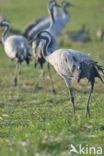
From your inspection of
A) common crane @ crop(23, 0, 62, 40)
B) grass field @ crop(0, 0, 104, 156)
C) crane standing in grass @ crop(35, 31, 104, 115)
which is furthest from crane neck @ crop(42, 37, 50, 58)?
common crane @ crop(23, 0, 62, 40)

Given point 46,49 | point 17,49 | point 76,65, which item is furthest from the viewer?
point 17,49

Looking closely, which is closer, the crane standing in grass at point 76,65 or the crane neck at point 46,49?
the crane standing in grass at point 76,65

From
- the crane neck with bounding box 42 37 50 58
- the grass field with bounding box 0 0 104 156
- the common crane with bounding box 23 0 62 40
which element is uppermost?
the common crane with bounding box 23 0 62 40

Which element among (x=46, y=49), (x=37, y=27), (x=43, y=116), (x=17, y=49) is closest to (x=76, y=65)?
(x=43, y=116)

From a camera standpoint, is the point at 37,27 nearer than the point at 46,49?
No

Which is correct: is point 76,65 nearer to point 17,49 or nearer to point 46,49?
point 46,49

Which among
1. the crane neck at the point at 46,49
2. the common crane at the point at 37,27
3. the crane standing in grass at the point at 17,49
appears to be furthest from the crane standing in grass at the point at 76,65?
the common crane at the point at 37,27

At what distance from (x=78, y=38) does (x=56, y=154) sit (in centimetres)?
1901

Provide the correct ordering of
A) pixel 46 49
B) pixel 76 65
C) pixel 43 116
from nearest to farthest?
pixel 76 65
pixel 43 116
pixel 46 49

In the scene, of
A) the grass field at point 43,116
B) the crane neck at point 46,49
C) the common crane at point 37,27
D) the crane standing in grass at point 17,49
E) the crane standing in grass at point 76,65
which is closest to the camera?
the grass field at point 43,116

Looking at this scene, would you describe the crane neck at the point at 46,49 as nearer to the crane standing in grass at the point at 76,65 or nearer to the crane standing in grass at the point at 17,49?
the crane standing in grass at the point at 76,65

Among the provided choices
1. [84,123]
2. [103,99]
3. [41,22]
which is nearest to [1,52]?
[41,22]

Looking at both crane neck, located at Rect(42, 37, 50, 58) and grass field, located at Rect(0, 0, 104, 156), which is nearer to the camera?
grass field, located at Rect(0, 0, 104, 156)

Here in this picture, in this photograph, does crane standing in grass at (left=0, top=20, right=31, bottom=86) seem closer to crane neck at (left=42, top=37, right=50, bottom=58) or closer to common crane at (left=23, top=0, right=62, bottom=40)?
common crane at (left=23, top=0, right=62, bottom=40)
